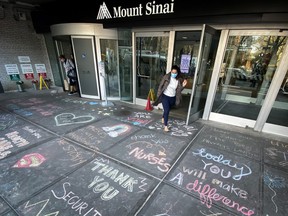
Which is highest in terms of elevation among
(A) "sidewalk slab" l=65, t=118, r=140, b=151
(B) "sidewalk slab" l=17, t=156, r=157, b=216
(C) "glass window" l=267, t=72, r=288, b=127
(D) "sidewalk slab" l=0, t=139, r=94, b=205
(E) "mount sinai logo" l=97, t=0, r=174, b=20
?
(E) "mount sinai logo" l=97, t=0, r=174, b=20

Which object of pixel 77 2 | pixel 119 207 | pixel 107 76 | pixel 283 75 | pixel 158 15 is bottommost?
pixel 119 207

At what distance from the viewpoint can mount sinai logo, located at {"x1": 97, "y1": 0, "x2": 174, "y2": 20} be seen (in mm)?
3578

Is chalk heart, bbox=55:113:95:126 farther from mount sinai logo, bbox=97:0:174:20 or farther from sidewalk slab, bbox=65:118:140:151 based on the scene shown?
mount sinai logo, bbox=97:0:174:20

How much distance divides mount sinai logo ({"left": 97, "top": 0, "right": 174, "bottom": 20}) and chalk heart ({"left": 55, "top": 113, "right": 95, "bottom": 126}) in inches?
121

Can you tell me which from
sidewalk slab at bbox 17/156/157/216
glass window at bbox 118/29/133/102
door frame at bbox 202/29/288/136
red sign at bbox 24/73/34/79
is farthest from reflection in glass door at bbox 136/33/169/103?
red sign at bbox 24/73/34/79

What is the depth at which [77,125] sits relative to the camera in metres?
3.99

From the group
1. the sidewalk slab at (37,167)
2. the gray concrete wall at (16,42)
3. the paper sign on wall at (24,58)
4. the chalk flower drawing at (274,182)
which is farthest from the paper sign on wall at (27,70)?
the chalk flower drawing at (274,182)

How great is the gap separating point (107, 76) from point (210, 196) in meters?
5.18

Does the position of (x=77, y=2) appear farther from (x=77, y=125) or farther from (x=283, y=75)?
(x=283, y=75)

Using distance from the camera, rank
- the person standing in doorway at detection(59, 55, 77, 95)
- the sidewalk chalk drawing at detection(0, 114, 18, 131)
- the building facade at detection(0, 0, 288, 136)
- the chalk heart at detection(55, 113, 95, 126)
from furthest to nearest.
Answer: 1. the person standing in doorway at detection(59, 55, 77, 95)
2. the chalk heart at detection(55, 113, 95, 126)
3. the sidewalk chalk drawing at detection(0, 114, 18, 131)
4. the building facade at detection(0, 0, 288, 136)

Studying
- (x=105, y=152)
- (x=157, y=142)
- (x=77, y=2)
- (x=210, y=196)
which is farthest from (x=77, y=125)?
(x=77, y=2)

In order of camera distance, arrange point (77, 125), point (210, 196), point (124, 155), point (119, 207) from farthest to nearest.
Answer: point (77, 125) < point (124, 155) < point (210, 196) < point (119, 207)

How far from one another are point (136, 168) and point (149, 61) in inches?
144

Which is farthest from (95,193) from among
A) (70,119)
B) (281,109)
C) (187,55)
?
(187,55)
